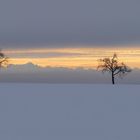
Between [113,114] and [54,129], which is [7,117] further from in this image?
[113,114]

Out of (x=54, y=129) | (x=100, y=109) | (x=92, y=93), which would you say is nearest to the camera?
(x=54, y=129)

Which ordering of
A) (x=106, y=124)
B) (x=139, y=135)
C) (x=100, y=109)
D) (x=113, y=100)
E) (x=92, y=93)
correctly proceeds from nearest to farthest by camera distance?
(x=139, y=135)
(x=106, y=124)
(x=100, y=109)
(x=113, y=100)
(x=92, y=93)

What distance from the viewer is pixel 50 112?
14.5 m

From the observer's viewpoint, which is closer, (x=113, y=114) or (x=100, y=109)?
(x=113, y=114)

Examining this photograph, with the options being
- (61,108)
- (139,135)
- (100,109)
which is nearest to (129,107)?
(100,109)

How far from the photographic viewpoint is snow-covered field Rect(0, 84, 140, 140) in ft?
36.4

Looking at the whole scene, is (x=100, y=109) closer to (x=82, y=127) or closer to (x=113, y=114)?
(x=113, y=114)

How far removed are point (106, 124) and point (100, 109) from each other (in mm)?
2577

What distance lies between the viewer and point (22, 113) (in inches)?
555

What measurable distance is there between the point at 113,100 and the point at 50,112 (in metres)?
3.52

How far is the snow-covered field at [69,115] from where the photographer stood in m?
11.1

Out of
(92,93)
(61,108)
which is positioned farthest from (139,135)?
(92,93)

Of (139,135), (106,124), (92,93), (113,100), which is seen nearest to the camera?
(139,135)

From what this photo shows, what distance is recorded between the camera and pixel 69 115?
14023mm
